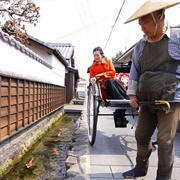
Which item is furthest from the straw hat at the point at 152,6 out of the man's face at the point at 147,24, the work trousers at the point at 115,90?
the work trousers at the point at 115,90

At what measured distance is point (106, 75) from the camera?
14.6 ft

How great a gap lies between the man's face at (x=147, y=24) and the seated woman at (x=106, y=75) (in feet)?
5.97

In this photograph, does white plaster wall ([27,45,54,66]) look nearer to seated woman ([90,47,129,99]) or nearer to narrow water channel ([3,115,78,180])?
narrow water channel ([3,115,78,180])

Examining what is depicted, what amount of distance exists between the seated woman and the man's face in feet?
5.97

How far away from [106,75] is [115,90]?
0.50m

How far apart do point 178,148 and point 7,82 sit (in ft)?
11.7

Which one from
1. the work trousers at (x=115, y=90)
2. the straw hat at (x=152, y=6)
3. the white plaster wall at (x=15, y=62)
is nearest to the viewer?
the straw hat at (x=152, y=6)

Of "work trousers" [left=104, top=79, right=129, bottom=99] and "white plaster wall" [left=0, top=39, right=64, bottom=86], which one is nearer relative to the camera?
"work trousers" [left=104, top=79, right=129, bottom=99]

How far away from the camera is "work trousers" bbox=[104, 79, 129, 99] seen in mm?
4051

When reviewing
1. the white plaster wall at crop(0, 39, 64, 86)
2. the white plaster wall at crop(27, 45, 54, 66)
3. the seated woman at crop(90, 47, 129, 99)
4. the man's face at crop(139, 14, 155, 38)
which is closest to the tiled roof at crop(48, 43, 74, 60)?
the white plaster wall at crop(27, 45, 54, 66)

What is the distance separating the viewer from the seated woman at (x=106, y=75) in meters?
4.08

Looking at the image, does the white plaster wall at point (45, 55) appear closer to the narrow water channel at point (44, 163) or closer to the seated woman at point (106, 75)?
the narrow water channel at point (44, 163)

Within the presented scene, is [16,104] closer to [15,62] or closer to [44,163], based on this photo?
[15,62]

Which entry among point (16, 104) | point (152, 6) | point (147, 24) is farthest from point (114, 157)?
point (16, 104)
